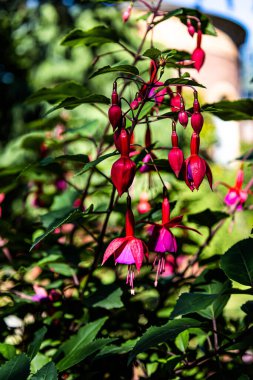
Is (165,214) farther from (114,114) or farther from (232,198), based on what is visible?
(232,198)

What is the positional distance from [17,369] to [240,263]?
26cm

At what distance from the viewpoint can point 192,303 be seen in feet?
1.64

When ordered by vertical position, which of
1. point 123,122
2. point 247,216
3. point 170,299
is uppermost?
point 123,122

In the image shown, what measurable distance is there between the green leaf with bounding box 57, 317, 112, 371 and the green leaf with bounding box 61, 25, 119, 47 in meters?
0.44

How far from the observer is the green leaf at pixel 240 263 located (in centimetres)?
51

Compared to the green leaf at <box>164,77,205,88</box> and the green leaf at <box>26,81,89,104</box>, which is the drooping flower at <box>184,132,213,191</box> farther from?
the green leaf at <box>26,81,89,104</box>

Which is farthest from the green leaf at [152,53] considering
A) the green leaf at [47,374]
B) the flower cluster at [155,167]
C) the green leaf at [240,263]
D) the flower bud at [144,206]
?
the flower bud at [144,206]

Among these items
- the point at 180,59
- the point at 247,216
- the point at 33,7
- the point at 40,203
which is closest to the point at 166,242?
the point at 180,59

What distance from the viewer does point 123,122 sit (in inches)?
19.6

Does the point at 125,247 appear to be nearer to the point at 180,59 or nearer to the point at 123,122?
the point at 123,122

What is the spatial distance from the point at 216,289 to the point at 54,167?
0.37 meters

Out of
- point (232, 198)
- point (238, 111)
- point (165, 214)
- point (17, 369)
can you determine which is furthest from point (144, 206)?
point (17, 369)

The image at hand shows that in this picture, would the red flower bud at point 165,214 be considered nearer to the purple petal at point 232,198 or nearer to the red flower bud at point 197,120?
the red flower bud at point 197,120

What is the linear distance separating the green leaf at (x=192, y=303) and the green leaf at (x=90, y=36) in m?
0.44
